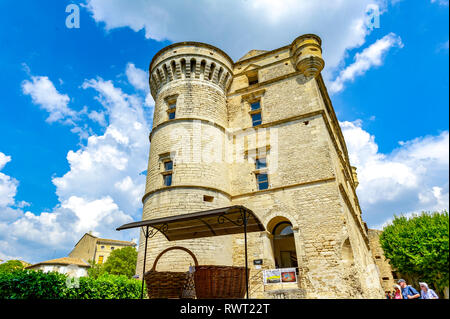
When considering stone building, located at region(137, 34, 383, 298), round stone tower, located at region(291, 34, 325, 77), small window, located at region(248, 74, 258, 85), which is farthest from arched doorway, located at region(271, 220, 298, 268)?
small window, located at region(248, 74, 258, 85)

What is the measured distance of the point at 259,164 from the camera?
51.9ft

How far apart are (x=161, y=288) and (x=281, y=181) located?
Result: 31.9 feet

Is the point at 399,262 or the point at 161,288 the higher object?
the point at 399,262

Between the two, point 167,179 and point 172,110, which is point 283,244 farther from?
point 172,110

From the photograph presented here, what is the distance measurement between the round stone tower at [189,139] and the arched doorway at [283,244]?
8.40 feet

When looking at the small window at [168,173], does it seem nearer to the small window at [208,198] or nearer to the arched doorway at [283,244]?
the small window at [208,198]

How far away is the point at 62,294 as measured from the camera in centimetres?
784

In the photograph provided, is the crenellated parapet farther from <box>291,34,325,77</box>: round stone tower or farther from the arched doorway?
the arched doorway

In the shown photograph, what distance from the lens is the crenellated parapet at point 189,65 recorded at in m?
16.8

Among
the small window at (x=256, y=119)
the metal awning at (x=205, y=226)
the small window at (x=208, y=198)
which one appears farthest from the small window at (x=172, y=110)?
the metal awning at (x=205, y=226)

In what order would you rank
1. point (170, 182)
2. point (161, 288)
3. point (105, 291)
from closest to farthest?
point (161, 288)
point (105, 291)
point (170, 182)
